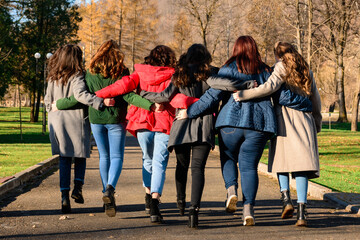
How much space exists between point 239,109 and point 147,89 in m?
1.08

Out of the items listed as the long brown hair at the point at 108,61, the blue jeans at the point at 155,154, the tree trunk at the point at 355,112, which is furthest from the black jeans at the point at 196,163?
the tree trunk at the point at 355,112

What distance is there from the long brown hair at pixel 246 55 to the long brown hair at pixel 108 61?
4.33 ft

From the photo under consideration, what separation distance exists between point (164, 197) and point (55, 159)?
20.4 ft

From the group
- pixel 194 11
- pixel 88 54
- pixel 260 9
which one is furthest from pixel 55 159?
pixel 88 54

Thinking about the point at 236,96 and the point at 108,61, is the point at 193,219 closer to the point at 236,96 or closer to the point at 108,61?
the point at 236,96

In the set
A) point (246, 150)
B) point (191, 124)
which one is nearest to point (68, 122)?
point (191, 124)

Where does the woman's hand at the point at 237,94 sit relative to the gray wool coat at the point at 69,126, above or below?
above

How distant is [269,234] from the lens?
5.33 metres

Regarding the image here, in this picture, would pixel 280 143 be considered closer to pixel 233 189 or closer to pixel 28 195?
pixel 233 189

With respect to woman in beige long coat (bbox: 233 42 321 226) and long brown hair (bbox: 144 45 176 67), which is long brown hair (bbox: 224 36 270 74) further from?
long brown hair (bbox: 144 45 176 67)

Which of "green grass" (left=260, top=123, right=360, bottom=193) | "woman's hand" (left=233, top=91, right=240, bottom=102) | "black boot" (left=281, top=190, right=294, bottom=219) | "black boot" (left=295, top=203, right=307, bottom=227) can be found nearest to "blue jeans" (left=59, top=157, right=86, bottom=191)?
"woman's hand" (left=233, top=91, right=240, bottom=102)

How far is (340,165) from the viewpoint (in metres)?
13.5

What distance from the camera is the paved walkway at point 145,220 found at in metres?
5.33

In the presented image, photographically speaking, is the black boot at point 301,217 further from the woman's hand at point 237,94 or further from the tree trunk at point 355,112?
the tree trunk at point 355,112
